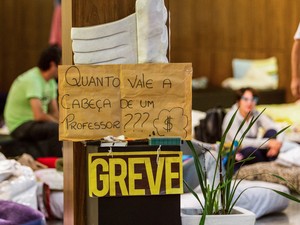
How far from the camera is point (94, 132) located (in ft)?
13.2

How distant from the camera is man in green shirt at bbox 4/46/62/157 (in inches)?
320

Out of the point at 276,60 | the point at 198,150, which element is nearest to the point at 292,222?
the point at 198,150

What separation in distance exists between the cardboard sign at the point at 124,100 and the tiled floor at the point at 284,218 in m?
2.58

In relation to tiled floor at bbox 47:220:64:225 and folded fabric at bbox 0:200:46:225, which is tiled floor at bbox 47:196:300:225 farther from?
folded fabric at bbox 0:200:46:225

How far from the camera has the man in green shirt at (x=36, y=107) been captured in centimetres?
812

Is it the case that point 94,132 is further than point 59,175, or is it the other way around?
point 59,175

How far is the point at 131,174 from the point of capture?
386 centimetres

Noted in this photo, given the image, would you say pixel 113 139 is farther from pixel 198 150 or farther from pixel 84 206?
pixel 198 150

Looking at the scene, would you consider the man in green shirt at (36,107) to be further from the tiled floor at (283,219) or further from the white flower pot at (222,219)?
the white flower pot at (222,219)

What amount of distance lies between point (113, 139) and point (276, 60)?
818 centimetres

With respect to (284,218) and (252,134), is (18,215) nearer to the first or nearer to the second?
(284,218)

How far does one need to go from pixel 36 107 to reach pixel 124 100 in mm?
4131

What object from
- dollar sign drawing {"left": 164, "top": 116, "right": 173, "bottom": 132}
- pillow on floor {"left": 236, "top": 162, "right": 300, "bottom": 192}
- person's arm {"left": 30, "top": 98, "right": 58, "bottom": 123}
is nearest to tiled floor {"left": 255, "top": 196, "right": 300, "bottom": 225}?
pillow on floor {"left": 236, "top": 162, "right": 300, "bottom": 192}

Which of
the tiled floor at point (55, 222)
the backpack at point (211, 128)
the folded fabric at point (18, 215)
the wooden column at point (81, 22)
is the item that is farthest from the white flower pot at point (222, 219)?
the backpack at point (211, 128)
